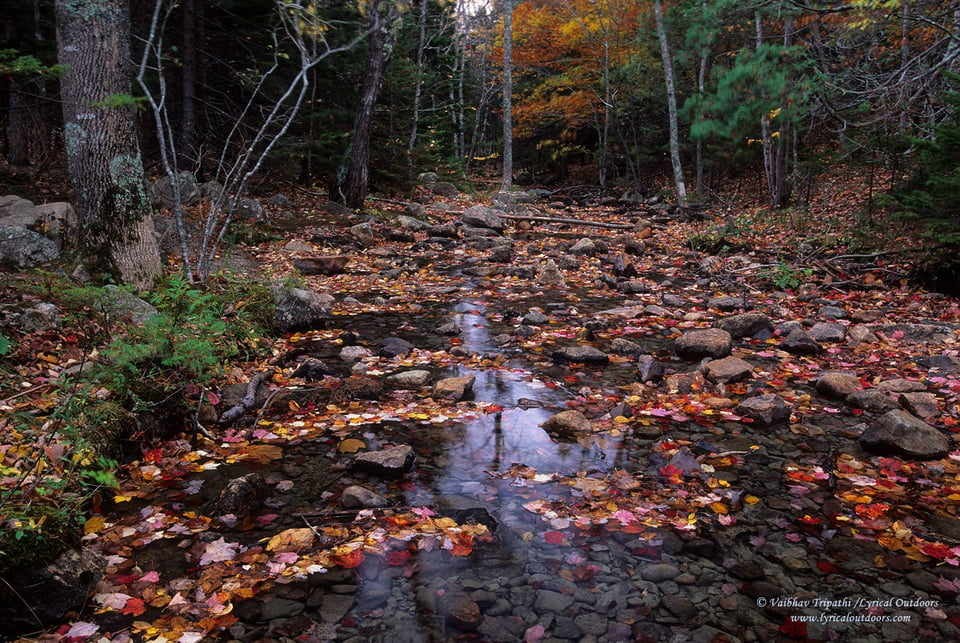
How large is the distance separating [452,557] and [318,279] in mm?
7850

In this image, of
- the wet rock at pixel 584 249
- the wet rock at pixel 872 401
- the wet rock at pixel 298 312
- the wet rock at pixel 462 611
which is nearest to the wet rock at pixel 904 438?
the wet rock at pixel 872 401

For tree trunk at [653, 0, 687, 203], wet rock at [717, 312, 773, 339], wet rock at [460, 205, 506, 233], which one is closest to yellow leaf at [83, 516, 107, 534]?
wet rock at [717, 312, 773, 339]

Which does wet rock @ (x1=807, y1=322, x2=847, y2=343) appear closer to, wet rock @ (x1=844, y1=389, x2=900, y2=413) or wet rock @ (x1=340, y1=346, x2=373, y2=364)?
wet rock @ (x1=844, y1=389, x2=900, y2=413)

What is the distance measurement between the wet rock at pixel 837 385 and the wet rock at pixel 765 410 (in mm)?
639

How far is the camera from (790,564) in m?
2.98

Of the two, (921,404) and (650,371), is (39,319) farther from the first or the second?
(921,404)

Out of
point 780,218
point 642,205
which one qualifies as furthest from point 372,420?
point 642,205

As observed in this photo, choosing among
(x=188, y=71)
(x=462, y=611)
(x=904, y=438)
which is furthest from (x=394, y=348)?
(x=188, y=71)

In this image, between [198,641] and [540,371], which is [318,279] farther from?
[198,641]

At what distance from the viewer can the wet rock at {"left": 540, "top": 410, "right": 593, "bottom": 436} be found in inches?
178

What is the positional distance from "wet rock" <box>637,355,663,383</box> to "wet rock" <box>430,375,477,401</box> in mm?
1741

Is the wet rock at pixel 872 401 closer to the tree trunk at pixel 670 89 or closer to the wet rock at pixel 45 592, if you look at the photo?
the wet rock at pixel 45 592

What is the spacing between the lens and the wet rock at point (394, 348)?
634 cm

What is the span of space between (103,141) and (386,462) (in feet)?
16.5
